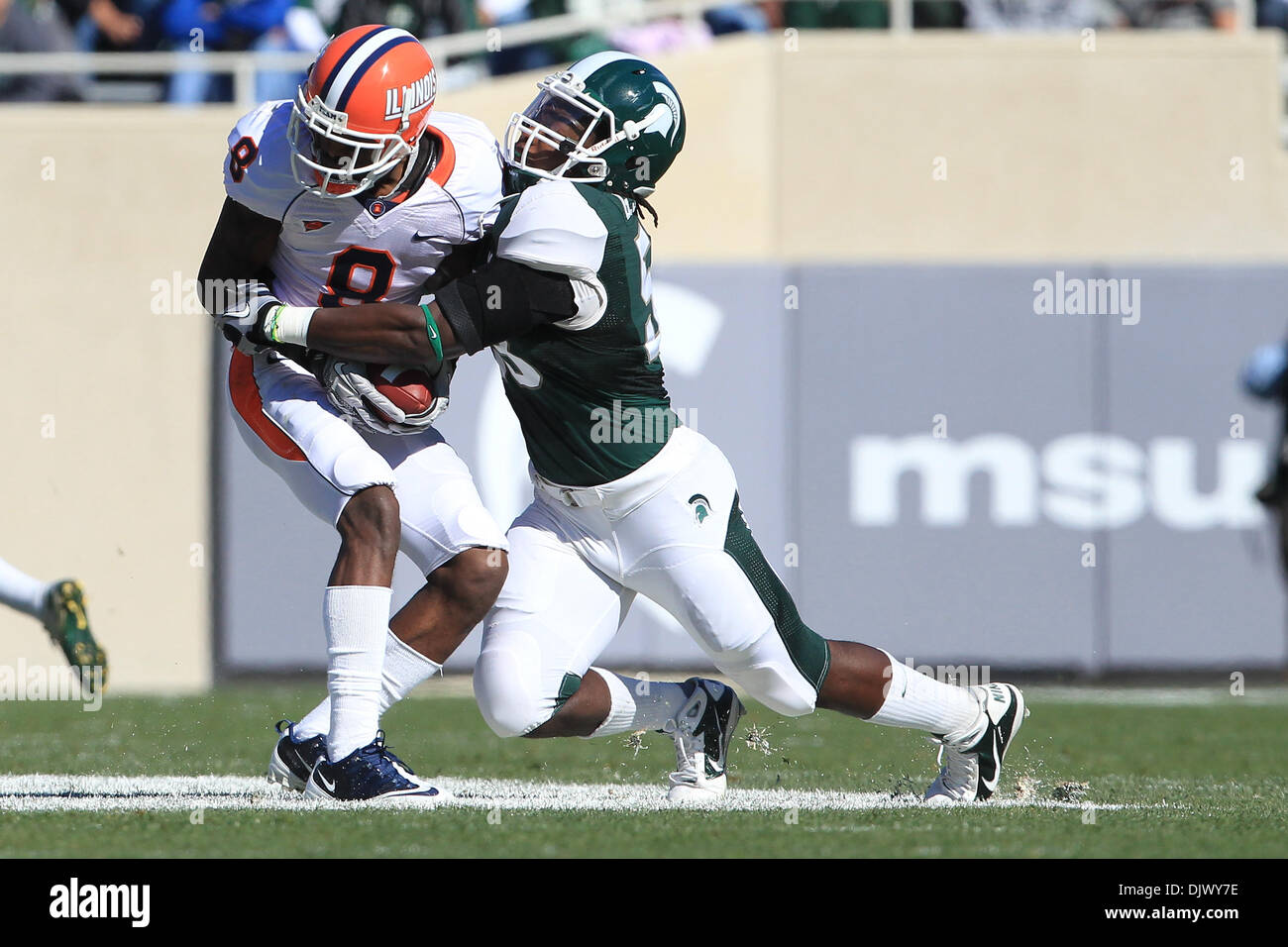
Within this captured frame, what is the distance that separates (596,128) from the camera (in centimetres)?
442

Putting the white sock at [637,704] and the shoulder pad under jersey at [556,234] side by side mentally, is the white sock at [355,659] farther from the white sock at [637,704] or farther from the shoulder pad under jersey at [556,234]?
the shoulder pad under jersey at [556,234]

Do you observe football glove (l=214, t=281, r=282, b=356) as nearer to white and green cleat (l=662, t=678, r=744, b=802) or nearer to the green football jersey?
the green football jersey

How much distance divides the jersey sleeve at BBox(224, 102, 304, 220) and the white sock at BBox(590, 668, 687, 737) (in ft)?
4.51

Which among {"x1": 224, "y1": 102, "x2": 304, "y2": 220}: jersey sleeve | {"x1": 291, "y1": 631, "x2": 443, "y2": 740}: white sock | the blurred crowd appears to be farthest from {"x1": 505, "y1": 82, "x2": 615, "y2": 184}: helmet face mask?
the blurred crowd

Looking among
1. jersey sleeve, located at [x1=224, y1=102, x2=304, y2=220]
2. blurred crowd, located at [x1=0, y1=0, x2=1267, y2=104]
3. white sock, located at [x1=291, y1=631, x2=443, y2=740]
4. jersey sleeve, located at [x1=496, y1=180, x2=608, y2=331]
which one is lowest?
white sock, located at [x1=291, y1=631, x2=443, y2=740]

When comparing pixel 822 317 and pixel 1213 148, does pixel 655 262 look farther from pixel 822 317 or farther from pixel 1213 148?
pixel 1213 148

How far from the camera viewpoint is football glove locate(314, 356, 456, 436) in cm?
445

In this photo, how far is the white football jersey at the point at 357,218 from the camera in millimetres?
4500

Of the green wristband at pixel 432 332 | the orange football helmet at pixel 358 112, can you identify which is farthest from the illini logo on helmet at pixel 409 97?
the green wristband at pixel 432 332

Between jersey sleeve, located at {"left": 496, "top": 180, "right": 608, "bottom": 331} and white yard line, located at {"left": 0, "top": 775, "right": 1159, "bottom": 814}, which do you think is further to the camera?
white yard line, located at {"left": 0, "top": 775, "right": 1159, "bottom": 814}

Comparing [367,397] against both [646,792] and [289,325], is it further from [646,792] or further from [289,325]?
[646,792]

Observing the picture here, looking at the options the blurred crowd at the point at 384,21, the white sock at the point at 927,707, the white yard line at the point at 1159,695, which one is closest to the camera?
the white sock at the point at 927,707

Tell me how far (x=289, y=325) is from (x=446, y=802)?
1.17 meters

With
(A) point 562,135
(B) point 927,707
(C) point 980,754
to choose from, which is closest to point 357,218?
(A) point 562,135
